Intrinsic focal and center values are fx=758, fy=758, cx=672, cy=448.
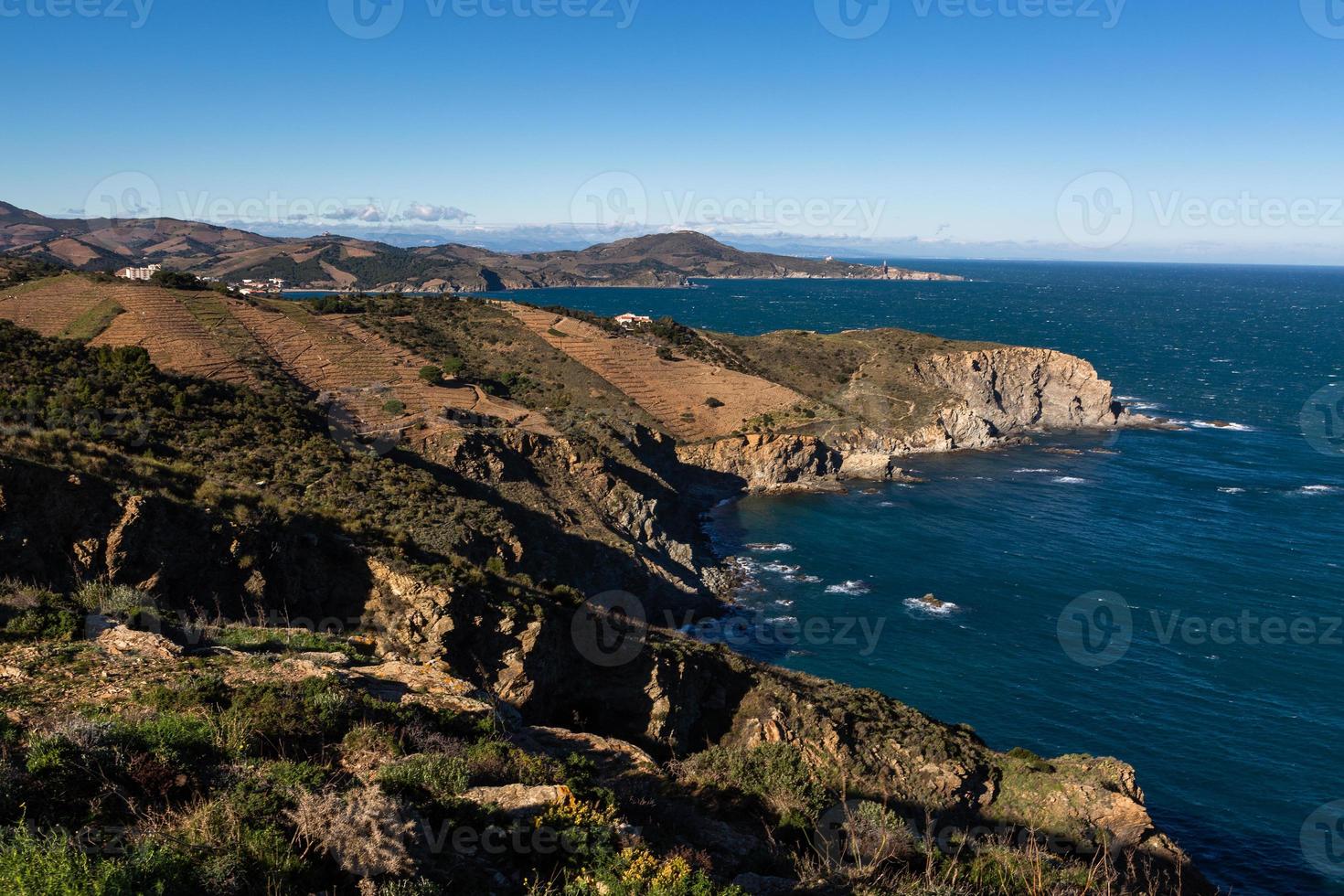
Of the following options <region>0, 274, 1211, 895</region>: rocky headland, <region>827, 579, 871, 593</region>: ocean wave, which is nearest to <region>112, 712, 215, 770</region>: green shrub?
<region>0, 274, 1211, 895</region>: rocky headland

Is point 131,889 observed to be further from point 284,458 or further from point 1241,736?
point 1241,736

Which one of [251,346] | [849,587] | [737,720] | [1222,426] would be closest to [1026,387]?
[1222,426]

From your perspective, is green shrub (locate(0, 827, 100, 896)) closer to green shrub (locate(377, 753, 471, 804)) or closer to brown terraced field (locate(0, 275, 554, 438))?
green shrub (locate(377, 753, 471, 804))

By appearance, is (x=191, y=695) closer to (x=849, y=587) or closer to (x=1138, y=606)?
(x=849, y=587)

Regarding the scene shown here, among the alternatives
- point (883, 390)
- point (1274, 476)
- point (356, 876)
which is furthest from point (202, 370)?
point (1274, 476)

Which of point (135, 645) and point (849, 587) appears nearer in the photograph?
point (135, 645)

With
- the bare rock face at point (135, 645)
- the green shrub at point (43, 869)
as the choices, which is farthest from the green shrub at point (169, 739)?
the bare rock face at point (135, 645)

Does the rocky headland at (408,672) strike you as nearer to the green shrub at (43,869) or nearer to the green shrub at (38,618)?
the green shrub at (38,618)
